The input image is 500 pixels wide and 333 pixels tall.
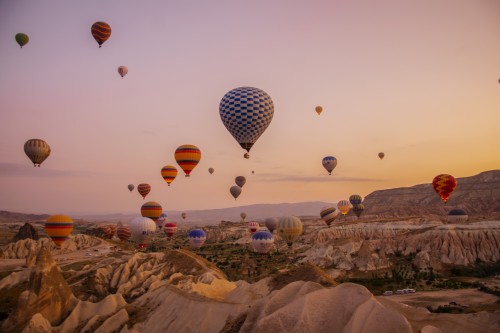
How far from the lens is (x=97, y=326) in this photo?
94.5 feet

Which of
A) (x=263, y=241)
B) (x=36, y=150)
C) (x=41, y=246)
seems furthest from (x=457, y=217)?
(x=41, y=246)

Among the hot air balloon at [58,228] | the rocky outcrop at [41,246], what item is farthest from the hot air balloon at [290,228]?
the rocky outcrop at [41,246]

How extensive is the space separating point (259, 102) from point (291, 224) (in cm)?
2193

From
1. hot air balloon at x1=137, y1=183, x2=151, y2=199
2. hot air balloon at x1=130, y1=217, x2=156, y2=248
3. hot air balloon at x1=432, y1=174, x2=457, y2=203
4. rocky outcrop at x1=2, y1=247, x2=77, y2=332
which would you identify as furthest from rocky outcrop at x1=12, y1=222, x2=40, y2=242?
hot air balloon at x1=432, y1=174, x2=457, y2=203

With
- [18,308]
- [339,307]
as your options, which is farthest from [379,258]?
[18,308]

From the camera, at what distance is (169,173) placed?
220 ft

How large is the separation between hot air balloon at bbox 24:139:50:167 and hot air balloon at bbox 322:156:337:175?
178ft

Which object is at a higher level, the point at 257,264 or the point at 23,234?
the point at 23,234

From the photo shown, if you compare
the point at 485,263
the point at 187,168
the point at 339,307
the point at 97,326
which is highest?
the point at 187,168

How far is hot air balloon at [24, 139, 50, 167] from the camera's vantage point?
191ft

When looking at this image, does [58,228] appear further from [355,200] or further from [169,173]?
[355,200]

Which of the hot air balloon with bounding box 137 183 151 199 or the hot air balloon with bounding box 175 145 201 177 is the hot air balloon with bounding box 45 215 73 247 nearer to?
the hot air balloon with bounding box 175 145 201 177

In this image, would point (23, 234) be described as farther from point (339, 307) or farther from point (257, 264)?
point (339, 307)

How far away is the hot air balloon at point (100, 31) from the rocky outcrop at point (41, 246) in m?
40.2
